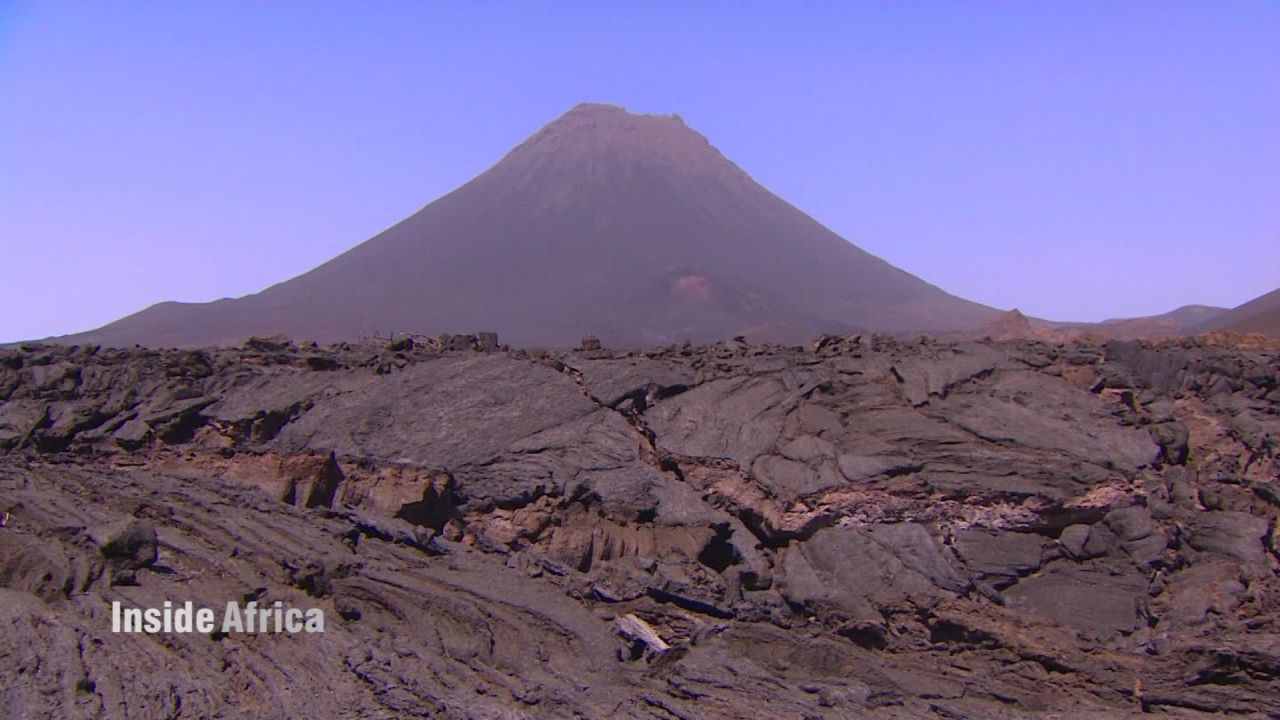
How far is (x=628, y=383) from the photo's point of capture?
464 inches

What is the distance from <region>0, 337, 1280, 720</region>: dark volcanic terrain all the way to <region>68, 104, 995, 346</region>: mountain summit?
3669 centimetres

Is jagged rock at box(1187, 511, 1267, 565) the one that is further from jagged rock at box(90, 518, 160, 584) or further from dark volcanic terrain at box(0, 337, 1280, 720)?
jagged rock at box(90, 518, 160, 584)

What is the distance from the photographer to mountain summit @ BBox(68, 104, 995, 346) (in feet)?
199

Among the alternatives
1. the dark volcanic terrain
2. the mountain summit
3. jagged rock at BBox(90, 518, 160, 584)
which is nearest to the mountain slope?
the mountain summit

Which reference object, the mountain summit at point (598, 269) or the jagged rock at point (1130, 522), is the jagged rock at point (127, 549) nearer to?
the jagged rock at point (1130, 522)

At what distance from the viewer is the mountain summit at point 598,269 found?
60594 mm

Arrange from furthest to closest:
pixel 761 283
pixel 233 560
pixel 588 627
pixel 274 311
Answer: pixel 761 283
pixel 274 311
pixel 233 560
pixel 588 627

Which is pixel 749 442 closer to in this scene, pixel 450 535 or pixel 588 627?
pixel 450 535

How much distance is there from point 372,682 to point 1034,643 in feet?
14.6

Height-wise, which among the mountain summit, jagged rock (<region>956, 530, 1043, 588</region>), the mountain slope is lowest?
jagged rock (<region>956, 530, 1043, 588</region>)

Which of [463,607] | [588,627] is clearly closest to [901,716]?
[588,627]

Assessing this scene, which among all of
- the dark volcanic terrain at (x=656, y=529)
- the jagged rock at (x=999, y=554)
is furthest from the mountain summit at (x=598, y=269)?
the jagged rock at (x=999, y=554)

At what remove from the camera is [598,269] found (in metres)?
73.2

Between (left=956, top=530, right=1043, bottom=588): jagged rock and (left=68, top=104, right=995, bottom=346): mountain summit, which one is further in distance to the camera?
(left=68, top=104, right=995, bottom=346): mountain summit
